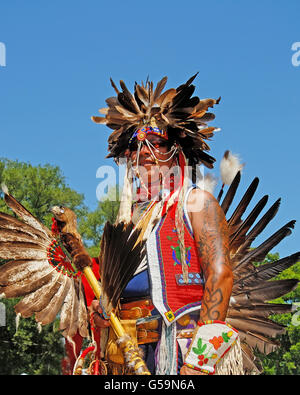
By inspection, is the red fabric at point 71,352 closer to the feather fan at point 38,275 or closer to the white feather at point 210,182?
the feather fan at point 38,275

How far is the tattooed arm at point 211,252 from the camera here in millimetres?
3635

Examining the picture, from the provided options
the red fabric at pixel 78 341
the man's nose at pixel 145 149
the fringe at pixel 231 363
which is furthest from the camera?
the man's nose at pixel 145 149

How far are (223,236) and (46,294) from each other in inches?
55.5

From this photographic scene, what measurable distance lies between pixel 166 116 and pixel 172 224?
0.93m

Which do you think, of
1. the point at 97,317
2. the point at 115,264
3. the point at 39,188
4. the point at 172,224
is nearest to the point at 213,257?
the point at 172,224

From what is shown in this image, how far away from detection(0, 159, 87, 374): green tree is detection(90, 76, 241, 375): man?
59.7 feet

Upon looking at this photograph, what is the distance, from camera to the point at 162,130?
4.41 meters

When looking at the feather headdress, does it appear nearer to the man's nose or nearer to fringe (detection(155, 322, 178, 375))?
the man's nose

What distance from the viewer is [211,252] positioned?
12.5ft

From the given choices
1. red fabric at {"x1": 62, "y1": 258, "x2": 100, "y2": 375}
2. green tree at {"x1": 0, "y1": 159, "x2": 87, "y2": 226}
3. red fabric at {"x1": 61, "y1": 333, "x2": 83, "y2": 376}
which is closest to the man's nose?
red fabric at {"x1": 62, "y1": 258, "x2": 100, "y2": 375}

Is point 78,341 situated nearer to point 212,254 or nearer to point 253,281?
point 212,254

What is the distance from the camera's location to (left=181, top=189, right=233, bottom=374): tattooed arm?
363 centimetres

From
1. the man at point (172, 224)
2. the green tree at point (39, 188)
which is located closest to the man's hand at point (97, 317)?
the man at point (172, 224)
